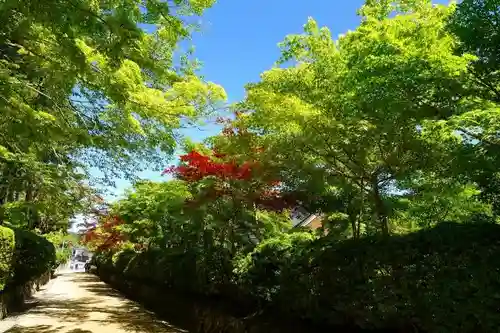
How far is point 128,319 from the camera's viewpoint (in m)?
12.5

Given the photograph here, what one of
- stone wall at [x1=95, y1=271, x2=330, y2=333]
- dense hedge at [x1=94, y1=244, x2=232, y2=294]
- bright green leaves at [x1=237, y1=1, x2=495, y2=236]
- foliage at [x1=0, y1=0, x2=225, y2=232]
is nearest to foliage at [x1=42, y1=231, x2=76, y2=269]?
dense hedge at [x1=94, y1=244, x2=232, y2=294]

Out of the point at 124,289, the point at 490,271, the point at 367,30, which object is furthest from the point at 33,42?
the point at 124,289

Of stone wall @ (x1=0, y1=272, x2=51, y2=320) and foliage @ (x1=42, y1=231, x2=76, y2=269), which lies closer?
stone wall @ (x1=0, y1=272, x2=51, y2=320)

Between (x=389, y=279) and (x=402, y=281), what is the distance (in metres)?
0.27

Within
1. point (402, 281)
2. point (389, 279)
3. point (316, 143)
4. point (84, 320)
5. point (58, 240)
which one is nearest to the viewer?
point (402, 281)

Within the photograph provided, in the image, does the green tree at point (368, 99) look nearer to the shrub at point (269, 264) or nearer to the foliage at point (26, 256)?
the shrub at point (269, 264)

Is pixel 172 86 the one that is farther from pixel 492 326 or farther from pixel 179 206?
pixel 492 326

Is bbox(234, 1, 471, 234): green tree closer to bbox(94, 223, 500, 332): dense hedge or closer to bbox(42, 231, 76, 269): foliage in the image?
bbox(94, 223, 500, 332): dense hedge

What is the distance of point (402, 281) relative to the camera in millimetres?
5312

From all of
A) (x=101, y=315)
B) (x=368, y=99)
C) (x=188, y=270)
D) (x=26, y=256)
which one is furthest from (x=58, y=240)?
(x=368, y=99)

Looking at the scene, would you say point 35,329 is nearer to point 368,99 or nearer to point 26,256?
point 26,256

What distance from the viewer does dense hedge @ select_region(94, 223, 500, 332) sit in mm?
4441

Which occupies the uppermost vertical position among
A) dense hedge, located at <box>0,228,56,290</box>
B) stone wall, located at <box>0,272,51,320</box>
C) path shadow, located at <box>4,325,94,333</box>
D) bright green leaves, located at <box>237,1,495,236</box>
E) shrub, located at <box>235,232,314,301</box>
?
bright green leaves, located at <box>237,1,495,236</box>

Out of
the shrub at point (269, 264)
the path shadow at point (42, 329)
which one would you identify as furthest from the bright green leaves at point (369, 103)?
the path shadow at point (42, 329)
